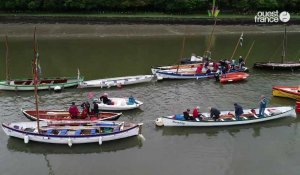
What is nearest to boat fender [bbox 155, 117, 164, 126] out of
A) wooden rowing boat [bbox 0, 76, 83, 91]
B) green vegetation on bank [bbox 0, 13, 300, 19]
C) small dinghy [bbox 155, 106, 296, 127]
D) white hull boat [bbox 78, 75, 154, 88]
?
small dinghy [bbox 155, 106, 296, 127]

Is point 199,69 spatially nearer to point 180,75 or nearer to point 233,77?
point 180,75

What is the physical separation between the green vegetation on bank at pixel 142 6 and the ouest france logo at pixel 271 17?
1.89 meters

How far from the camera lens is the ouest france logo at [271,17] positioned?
83.7m

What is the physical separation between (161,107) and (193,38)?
3842 centimetres

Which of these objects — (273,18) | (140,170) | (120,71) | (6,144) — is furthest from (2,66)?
(273,18)

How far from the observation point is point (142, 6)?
85188 millimetres

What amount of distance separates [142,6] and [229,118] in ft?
192

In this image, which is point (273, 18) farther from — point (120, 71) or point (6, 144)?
point (6, 144)

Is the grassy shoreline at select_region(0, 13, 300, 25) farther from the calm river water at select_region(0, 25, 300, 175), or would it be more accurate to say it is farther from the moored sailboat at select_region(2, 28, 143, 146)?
the moored sailboat at select_region(2, 28, 143, 146)

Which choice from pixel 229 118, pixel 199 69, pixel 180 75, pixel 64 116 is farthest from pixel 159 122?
pixel 199 69

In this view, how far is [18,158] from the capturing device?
86.4 ft

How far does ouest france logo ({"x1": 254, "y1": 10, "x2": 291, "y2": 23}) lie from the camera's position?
275ft

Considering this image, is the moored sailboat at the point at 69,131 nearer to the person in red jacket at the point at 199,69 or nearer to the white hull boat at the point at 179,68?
the white hull boat at the point at 179,68

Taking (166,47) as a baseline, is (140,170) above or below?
below
